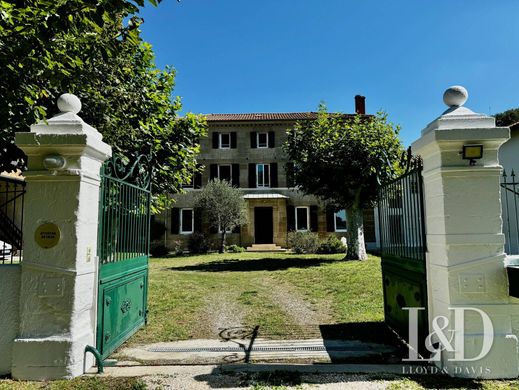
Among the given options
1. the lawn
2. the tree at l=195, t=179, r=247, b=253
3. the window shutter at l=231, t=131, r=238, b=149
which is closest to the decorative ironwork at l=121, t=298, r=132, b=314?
the lawn

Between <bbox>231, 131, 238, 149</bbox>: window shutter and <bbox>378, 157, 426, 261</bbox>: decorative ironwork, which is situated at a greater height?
<bbox>231, 131, 238, 149</bbox>: window shutter

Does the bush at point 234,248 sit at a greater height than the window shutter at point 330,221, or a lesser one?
lesser

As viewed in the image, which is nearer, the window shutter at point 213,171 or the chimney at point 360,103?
the window shutter at point 213,171

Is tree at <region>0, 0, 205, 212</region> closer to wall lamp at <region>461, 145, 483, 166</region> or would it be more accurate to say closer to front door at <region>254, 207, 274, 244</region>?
wall lamp at <region>461, 145, 483, 166</region>

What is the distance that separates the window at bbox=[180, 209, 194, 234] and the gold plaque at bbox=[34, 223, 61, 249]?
21.5 meters

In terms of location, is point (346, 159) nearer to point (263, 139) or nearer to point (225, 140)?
point (263, 139)

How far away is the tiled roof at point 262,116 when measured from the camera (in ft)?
85.8

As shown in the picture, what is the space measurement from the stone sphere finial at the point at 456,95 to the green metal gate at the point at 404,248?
0.76 meters

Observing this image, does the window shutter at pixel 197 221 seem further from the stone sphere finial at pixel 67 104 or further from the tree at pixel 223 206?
the stone sphere finial at pixel 67 104

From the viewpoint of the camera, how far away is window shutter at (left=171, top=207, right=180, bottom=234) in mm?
25198

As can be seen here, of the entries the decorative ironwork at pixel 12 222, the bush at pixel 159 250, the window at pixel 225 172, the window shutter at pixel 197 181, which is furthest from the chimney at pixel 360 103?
the decorative ironwork at pixel 12 222

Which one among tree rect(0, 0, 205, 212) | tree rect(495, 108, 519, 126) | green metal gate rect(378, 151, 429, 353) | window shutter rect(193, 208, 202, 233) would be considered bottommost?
green metal gate rect(378, 151, 429, 353)

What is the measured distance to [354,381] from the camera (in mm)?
3570

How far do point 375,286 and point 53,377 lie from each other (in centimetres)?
706
